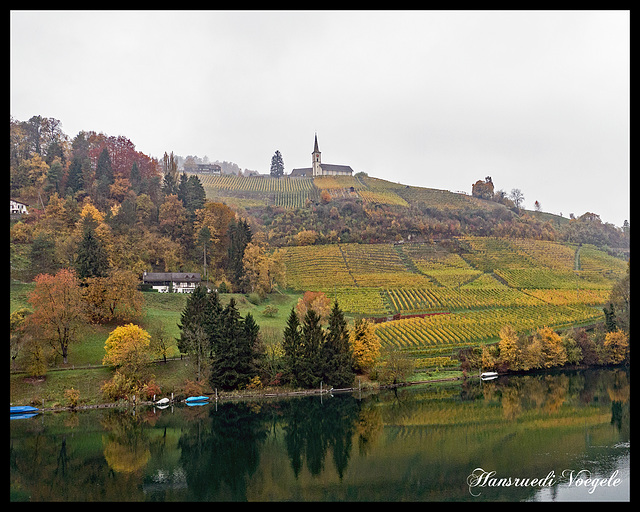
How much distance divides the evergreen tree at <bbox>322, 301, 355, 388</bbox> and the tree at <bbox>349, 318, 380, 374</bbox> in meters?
1.23

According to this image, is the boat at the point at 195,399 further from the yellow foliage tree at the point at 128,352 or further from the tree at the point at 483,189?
the tree at the point at 483,189

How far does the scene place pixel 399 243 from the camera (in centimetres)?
8938

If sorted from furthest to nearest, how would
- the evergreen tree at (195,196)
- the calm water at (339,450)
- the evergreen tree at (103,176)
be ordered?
1. the evergreen tree at (195,196)
2. the evergreen tree at (103,176)
3. the calm water at (339,450)

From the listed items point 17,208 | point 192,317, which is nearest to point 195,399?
point 192,317

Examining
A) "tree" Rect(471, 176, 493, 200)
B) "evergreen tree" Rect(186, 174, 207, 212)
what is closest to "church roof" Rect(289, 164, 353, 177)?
"tree" Rect(471, 176, 493, 200)

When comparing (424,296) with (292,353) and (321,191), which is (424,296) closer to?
(292,353)

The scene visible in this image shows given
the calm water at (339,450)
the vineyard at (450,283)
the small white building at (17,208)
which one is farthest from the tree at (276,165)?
the calm water at (339,450)

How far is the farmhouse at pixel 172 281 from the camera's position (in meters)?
55.9

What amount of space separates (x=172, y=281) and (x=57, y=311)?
1838 centimetres

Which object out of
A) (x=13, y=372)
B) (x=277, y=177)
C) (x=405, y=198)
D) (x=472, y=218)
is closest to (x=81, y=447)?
(x=13, y=372)

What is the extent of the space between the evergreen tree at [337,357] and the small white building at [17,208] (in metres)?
42.4

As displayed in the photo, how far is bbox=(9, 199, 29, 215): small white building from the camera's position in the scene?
6031 cm

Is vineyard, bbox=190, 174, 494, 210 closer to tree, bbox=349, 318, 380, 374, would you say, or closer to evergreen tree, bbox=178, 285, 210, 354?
evergreen tree, bbox=178, 285, 210, 354
